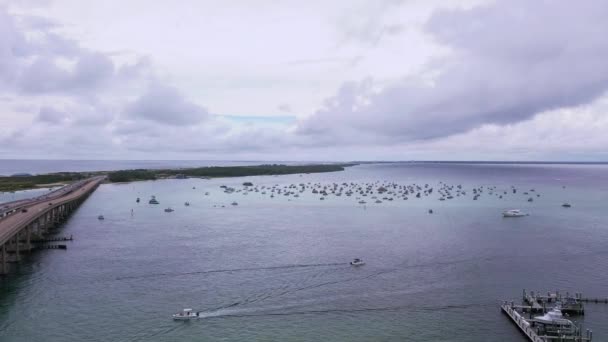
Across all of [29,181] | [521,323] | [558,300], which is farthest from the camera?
[29,181]

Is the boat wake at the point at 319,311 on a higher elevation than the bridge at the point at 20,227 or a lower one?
lower

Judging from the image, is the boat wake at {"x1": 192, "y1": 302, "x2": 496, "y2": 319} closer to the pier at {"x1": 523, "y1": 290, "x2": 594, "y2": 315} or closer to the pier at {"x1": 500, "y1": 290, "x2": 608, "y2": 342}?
the pier at {"x1": 500, "y1": 290, "x2": 608, "y2": 342}

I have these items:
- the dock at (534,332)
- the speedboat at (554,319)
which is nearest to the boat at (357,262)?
the dock at (534,332)

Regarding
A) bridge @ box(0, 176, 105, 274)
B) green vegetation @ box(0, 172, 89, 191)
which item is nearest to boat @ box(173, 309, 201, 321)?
bridge @ box(0, 176, 105, 274)

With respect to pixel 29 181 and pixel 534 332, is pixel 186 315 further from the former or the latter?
pixel 29 181

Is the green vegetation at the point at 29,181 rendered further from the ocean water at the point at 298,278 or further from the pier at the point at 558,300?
the pier at the point at 558,300

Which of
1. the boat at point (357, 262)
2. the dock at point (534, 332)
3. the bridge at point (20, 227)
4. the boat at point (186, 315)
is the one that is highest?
the bridge at point (20, 227)

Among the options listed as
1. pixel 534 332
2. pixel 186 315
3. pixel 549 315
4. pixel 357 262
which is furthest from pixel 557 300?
pixel 186 315
